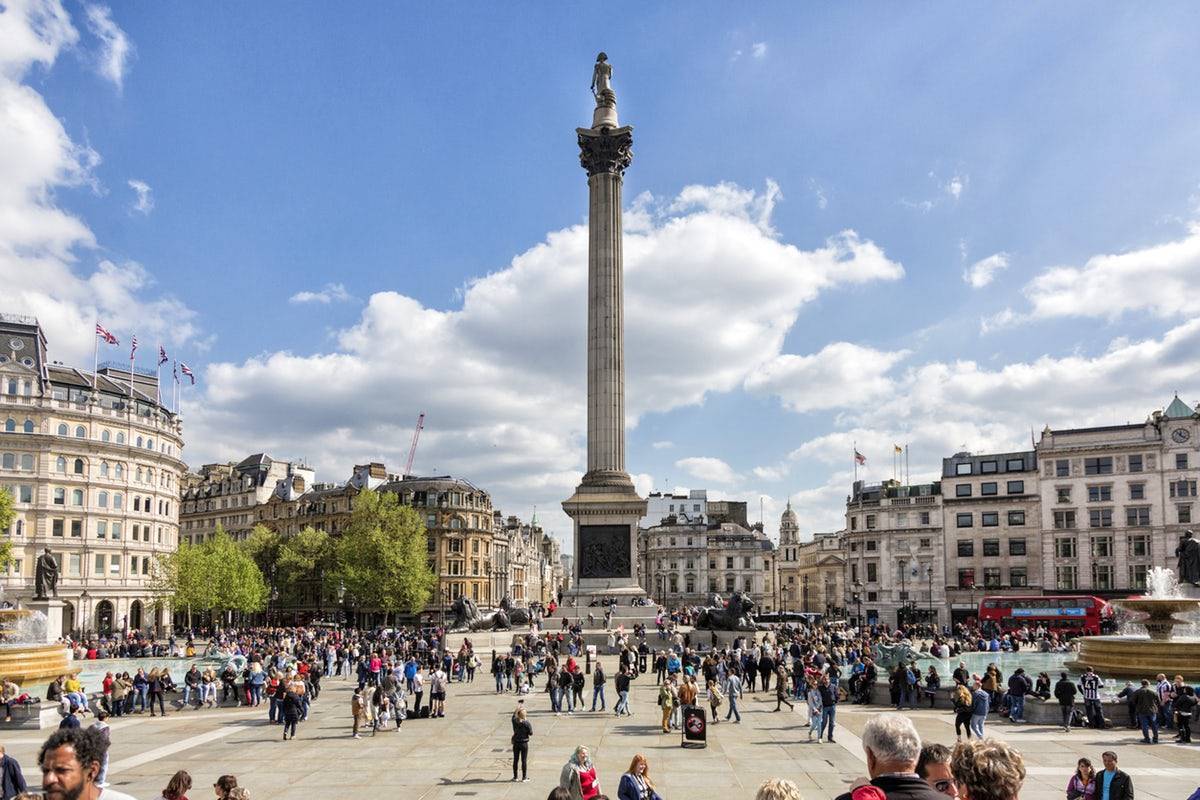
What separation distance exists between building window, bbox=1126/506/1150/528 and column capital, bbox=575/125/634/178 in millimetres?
56256

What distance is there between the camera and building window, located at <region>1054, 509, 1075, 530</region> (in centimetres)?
8681

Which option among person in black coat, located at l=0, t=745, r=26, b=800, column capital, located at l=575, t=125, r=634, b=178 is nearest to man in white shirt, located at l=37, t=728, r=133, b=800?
person in black coat, located at l=0, t=745, r=26, b=800

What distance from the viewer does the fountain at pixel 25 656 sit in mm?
33531

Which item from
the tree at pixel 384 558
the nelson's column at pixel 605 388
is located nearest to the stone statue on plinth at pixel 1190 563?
the nelson's column at pixel 605 388

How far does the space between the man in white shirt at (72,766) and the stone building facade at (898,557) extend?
93.1 metres

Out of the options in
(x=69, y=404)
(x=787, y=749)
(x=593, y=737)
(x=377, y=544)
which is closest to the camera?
(x=787, y=749)

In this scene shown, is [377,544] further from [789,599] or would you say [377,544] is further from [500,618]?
[789,599]

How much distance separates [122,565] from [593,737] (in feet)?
228

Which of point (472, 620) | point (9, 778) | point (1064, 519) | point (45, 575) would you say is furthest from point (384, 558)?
point (9, 778)

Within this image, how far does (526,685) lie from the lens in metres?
35.0

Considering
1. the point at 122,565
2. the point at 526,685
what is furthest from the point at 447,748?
the point at 122,565

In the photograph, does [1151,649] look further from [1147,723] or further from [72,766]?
[72,766]

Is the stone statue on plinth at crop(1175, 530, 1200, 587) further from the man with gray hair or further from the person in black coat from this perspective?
the person in black coat

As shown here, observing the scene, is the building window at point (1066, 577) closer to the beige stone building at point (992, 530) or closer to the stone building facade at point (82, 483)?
the beige stone building at point (992, 530)
